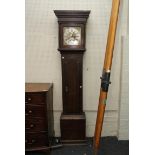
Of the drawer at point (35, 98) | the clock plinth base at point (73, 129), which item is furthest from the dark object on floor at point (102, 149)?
the drawer at point (35, 98)

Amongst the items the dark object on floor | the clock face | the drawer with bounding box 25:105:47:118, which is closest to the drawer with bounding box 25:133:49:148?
the dark object on floor

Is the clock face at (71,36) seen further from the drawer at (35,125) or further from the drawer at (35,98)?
the drawer at (35,125)

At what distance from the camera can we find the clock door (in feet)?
8.61

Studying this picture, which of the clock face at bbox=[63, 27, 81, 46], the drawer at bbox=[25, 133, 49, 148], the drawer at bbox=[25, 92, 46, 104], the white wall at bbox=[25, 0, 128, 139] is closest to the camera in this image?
the drawer at bbox=[25, 92, 46, 104]

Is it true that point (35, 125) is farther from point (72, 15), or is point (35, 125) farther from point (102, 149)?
point (72, 15)

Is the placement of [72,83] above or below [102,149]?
above

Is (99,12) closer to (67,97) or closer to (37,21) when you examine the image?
(37,21)

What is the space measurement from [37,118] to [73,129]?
1.61 ft

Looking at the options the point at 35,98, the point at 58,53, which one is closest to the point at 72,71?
the point at 58,53

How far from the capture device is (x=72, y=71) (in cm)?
264

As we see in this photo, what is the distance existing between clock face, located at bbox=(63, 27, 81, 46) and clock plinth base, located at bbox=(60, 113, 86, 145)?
2.84ft

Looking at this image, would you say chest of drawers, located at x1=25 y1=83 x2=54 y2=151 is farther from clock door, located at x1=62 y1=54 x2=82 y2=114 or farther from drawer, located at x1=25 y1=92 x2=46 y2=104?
clock door, located at x1=62 y1=54 x2=82 y2=114
